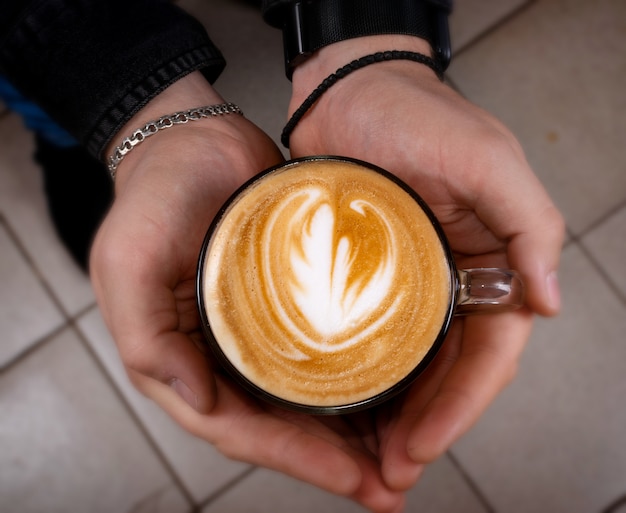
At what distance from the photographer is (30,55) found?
827 mm

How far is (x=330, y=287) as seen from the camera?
2.14ft

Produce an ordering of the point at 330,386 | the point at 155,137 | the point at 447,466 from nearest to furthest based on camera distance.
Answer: the point at 330,386, the point at 155,137, the point at 447,466

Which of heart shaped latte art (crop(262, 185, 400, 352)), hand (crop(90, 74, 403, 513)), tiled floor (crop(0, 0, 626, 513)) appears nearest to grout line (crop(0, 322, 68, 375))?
tiled floor (crop(0, 0, 626, 513))

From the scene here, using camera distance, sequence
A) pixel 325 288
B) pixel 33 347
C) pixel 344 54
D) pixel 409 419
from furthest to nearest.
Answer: pixel 33 347, pixel 344 54, pixel 409 419, pixel 325 288

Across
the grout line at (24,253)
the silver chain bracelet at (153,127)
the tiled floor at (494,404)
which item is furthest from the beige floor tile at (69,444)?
the silver chain bracelet at (153,127)

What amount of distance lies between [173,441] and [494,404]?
72 centimetres

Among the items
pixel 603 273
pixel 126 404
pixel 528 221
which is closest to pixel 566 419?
pixel 603 273

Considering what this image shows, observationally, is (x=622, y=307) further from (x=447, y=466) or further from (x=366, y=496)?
(x=366, y=496)

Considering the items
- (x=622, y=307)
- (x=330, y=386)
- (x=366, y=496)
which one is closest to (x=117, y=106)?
(x=330, y=386)

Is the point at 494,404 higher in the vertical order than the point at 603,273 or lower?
lower

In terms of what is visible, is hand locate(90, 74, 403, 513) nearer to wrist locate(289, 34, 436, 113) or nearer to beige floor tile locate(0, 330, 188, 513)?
wrist locate(289, 34, 436, 113)

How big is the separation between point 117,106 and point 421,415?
61 cm

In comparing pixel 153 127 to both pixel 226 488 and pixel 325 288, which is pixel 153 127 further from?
pixel 226 488

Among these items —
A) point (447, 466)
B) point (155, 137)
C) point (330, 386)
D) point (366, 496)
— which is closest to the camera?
point (330, 386)
